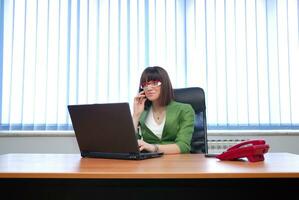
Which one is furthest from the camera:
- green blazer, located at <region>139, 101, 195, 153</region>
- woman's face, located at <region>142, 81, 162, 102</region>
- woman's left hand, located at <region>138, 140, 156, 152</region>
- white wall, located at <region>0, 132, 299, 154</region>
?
white wall, located at <region>0, 132, 299, 154</region>

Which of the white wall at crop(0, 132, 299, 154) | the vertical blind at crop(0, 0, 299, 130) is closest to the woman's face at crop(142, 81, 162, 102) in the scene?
the vertical blind at crop(0, 0, 299, 130)

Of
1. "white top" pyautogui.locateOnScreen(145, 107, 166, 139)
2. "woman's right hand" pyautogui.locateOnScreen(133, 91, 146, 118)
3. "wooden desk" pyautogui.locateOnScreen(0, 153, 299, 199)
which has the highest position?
"woman's right hand" pyautogui.locateOnScreen(133, 91, 146, 118)

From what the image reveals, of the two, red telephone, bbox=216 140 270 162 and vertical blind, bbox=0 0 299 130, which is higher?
vertical blind, bbox=0 0 299 130

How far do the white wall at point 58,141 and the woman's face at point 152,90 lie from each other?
2.86 feet

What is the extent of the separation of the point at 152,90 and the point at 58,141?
3.74ft

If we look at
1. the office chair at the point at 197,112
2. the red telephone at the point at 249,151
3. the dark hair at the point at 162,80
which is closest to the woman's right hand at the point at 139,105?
the dark hair at the point at 162,80

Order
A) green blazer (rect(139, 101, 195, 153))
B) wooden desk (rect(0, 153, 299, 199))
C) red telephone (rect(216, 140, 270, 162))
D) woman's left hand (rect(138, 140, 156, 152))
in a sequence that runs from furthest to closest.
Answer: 1. green blazer (rect(139, 101, 195, 153))
2. woman's left hand (rect(138, 140, 156, 152))
3. red telephone (rect(216, 140, 270, 162))
4. wooden desk (rect(0, 153, 299, 199))

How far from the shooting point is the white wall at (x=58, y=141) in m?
2.57

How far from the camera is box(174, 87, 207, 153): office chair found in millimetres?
1896

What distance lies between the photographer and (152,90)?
1879 mm

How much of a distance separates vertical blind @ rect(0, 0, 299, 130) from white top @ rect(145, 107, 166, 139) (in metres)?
0.72

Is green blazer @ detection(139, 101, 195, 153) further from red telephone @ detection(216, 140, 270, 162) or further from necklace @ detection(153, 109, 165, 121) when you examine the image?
red telephone @ detection(216, 140, 270, 162)
